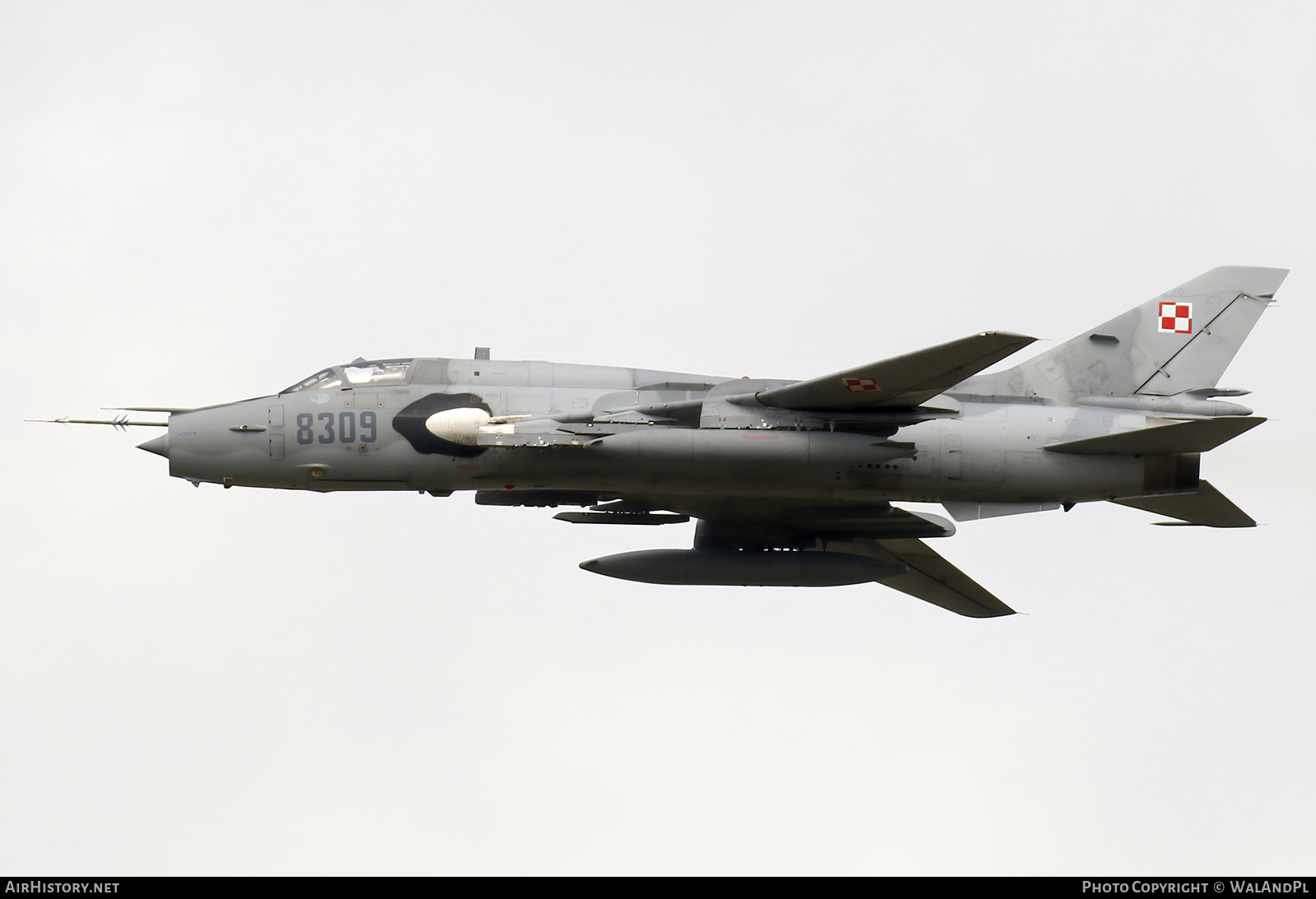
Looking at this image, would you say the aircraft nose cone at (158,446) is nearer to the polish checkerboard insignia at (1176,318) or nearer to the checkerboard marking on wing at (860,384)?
the checkerboard marking on wing at (860,384)

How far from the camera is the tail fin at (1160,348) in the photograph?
23.8 metres

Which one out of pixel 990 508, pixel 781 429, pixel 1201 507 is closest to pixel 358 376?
pixel 781 429

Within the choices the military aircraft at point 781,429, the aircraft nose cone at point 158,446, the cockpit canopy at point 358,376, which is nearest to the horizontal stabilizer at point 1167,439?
the military aircraft at point 781,429

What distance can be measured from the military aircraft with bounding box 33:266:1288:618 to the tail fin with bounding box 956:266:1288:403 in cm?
3

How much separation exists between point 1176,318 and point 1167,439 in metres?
3.23

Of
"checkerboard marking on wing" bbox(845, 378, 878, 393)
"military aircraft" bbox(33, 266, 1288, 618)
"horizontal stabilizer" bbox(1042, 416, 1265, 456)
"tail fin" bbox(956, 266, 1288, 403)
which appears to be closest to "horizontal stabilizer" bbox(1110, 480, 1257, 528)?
"military aircraft" bbox(33, 266, 1288, 618)

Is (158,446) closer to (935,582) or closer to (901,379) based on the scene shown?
(901,379)

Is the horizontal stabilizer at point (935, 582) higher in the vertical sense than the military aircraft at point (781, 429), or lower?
lower

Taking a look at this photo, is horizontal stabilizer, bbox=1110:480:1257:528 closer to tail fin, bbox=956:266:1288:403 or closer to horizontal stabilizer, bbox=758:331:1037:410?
tail fin, bbox=956:266:1288:403

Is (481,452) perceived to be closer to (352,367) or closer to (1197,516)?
(352,367)

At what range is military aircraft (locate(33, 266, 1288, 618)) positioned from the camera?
70.8 ft

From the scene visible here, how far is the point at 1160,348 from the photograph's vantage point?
24.3m

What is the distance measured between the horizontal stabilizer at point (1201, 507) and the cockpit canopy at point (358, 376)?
12.2 metres
